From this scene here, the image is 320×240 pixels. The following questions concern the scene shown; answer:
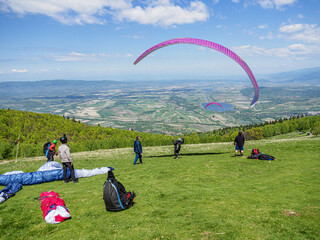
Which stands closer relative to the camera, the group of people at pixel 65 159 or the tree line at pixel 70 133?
the group of people at pixel 65 159

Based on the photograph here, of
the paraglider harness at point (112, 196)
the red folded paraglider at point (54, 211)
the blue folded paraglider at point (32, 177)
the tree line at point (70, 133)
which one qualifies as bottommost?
the tree line at point (70, 133)

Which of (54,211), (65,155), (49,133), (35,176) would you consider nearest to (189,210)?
(54,211)

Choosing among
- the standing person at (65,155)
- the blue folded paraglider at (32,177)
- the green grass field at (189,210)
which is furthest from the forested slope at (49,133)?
the green grass field at (189,210)

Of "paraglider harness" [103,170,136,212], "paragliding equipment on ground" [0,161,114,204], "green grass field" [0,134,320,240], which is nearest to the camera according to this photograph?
"green grass field" [0,134,320,240]

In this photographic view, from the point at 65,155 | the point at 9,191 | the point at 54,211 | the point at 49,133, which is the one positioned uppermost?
the point at 65,155

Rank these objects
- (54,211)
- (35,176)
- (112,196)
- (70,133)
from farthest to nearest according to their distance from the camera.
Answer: (70,133) → (35,176) → (112,196) → (54,211)

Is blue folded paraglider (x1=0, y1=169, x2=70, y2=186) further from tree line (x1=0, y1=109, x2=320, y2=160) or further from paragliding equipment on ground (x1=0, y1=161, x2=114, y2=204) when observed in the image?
tree line (x1=0, y1=109, x2=320, y2=160)

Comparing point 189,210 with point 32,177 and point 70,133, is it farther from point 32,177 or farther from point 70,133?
point 70,133

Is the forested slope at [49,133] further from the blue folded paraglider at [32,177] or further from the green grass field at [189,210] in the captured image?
the green grass field at [189,210]

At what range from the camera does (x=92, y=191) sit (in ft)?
36.4

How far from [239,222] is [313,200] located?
13.3 feet

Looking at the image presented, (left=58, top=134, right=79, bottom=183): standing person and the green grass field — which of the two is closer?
the green grass field

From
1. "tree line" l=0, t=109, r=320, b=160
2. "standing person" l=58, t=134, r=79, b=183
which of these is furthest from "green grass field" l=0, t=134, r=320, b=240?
"tree line" l=0, t=109, r=320, b=160

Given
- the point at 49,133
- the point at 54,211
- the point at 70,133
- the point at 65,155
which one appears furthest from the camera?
the point at 70,133
